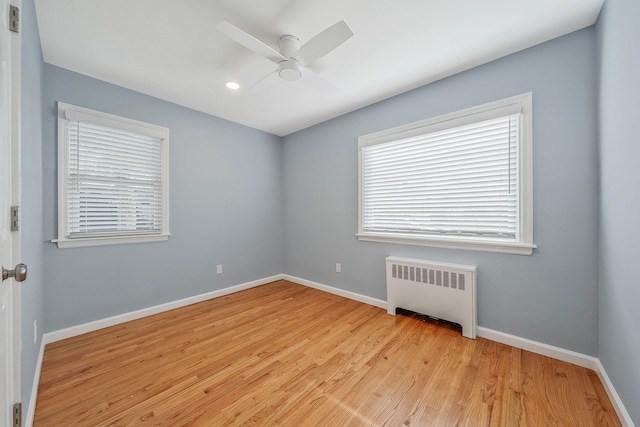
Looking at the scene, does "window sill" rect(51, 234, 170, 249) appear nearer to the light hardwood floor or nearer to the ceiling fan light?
the light hardwood floor

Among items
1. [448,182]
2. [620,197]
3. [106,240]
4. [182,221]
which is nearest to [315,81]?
[448,182]

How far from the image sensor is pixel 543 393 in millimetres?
1600

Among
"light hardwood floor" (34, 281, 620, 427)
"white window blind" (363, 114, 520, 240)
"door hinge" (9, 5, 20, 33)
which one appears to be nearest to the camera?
"door hinge" (9, 5, 20, 33)

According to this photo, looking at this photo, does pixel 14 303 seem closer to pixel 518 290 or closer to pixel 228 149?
pixel 228 149

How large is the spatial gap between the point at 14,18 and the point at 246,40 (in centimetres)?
105

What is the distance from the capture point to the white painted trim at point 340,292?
3064mm

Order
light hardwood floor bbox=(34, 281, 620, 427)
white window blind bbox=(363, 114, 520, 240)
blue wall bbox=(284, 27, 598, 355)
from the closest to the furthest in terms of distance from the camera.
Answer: light hardwood floor bbox=(34, 281, 620, 427), blue wall bbox=(284, 27, 598, 355), white window blind bbox=(363, 114, 520, 240)

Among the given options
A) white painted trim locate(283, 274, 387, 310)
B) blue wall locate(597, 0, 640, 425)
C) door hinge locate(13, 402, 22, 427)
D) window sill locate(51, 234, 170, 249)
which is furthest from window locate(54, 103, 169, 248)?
blue wall locate(597, 0, 640, 425)

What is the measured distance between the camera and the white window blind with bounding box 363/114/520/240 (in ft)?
7.23

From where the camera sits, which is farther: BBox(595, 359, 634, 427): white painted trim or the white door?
BBox(595, 359, 634, 427): white painted trim

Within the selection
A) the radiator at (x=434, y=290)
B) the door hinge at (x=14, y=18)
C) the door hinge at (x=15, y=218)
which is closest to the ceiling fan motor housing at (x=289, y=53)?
the door hinge at (x=14, y=18)

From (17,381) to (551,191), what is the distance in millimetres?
3433

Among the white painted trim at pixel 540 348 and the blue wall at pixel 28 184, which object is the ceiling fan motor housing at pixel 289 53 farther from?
the white painted trim at pixel 540 348

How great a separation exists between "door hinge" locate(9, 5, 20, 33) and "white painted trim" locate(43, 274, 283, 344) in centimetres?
249
